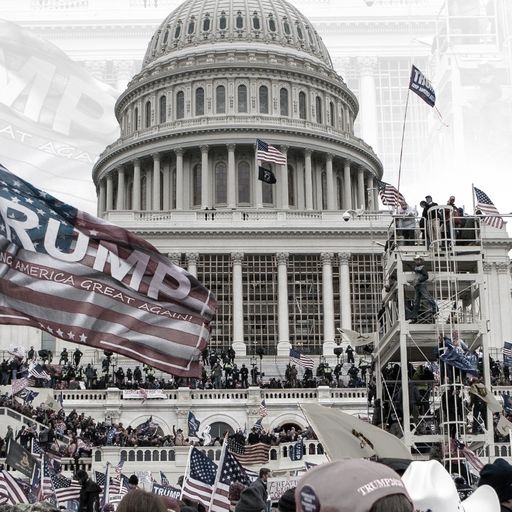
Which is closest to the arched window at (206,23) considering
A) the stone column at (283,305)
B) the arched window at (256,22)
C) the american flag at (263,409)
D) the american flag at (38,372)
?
the arched window at (256,22)

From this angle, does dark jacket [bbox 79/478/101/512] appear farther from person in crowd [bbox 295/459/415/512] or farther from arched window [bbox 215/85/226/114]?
arched window [bbox 215/85/226/114]

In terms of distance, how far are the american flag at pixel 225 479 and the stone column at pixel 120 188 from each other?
8644cm

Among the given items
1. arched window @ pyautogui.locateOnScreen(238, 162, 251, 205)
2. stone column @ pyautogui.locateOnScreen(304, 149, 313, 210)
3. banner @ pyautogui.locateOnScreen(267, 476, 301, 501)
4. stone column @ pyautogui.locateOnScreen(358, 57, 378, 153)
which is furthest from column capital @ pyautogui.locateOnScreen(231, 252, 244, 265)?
stone column @ pyautogui.locateOnScreen(358, 57, 378, 153)

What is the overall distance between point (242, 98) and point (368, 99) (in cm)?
4995

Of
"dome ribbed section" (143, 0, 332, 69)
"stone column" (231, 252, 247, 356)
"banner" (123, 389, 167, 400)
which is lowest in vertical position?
"banner" (123, 389, 167, 400)

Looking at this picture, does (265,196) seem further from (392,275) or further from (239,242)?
(392,275)

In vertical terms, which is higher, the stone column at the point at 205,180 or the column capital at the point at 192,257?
the stone column at the point at 205,180

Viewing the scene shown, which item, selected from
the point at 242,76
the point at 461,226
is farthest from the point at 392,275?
the point at 242,76

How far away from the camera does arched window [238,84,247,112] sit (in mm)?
109500

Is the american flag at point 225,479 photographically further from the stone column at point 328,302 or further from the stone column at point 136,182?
the stone column at point 136,182

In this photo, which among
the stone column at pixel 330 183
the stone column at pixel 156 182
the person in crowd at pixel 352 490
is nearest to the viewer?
the person in crowd at pixel 352 490

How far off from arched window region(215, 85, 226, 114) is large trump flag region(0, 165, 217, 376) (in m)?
96.0

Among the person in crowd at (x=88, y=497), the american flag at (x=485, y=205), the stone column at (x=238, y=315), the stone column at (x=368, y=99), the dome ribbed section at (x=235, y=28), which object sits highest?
the stone column at (x=368, y=99)

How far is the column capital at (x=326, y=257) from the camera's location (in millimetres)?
88250
